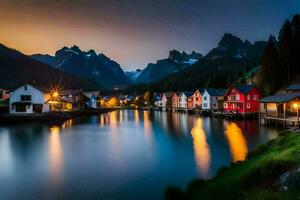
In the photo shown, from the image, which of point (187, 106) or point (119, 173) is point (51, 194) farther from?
point (187, 106)

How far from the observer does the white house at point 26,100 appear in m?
72.4

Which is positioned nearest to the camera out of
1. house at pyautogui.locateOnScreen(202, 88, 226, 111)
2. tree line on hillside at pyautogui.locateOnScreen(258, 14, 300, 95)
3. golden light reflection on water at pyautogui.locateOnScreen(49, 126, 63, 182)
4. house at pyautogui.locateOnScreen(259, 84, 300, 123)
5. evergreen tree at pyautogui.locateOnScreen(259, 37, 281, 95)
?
golden light reflection on water at pyautogui.locateOnScreen(49, 126, 63, 182)

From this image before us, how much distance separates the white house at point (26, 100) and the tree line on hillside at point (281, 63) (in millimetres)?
59659

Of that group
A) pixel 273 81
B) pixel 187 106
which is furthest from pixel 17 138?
pixel 187 106

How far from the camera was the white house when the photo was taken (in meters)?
72.4

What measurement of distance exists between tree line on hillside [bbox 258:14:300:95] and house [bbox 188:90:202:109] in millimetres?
29887

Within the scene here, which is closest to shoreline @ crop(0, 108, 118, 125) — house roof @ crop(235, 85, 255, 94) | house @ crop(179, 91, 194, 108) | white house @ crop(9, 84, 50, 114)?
white house @ crop(9, 84, 50, 114)

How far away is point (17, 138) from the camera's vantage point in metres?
42.4

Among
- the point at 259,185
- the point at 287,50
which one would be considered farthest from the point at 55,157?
the point at 287,50

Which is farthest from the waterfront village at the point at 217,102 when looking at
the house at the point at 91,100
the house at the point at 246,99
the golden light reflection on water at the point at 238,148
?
the golden light reflection on water at the point at 238,148

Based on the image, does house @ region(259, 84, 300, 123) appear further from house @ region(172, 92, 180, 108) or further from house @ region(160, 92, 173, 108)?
house @ region(160, 92, 173, 108)

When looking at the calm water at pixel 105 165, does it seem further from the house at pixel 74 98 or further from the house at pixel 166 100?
the house at pixel 166 100

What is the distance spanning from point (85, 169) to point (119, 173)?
3.30 meters

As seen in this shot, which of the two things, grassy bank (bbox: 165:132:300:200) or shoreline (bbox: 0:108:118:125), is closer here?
grassy bank (bbox: 165:132:300:200)
